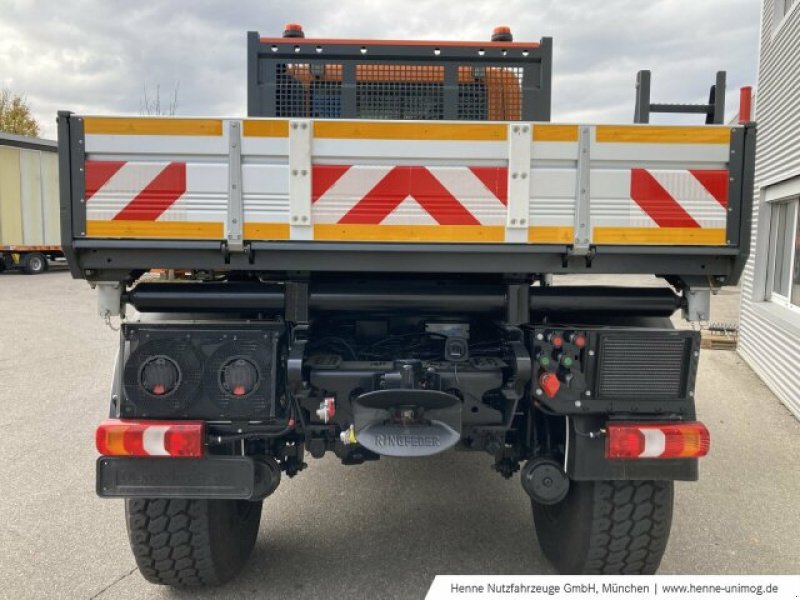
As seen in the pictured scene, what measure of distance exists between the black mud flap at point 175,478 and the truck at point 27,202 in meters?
16.1

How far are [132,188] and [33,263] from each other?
789 inches

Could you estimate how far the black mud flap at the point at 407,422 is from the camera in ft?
8.00

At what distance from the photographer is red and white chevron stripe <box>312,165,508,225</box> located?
2.29 m

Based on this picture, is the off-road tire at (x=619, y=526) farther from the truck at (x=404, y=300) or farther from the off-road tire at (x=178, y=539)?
the off-road tire at (x=178, y=539)

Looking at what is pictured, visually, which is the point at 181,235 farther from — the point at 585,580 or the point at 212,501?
the point at 585,580

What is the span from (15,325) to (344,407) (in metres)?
10.3

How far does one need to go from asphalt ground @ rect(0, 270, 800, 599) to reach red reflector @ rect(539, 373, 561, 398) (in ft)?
3.65

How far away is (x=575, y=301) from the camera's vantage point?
2.62 m

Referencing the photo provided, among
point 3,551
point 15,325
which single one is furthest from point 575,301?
point 15,325

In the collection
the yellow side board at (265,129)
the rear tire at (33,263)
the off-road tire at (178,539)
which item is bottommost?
the off-road tire at (178,539)

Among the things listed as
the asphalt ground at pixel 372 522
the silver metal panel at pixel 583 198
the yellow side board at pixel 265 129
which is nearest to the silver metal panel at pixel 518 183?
the silver metal panel at pixel 583 198

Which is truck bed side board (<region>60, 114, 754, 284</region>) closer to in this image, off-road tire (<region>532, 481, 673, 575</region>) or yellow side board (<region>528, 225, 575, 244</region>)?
yellow side board (<region>528, 225, 575, 244</region>)

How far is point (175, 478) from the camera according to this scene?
244 centimetres

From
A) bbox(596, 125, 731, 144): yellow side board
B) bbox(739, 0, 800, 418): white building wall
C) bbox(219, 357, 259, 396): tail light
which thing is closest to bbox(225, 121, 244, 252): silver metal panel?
bbox(219, 357, 259, 396): tail light
